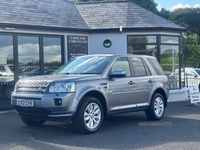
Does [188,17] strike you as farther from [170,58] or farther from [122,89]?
[122,89]

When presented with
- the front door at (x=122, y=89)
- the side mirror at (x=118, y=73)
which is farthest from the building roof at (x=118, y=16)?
the side mirror at (x=118, y=73)

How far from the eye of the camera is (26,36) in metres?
12.3

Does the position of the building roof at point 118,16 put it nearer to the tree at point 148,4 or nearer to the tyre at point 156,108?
the tyre at point 156,108

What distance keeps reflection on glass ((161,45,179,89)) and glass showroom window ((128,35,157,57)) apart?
526 millimetres

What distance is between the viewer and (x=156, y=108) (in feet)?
31.3

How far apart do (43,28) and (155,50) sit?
191 inches

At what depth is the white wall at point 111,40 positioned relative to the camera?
46.8 ft

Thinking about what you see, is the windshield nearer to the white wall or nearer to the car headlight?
the car headlight

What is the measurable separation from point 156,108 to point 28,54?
210 inches

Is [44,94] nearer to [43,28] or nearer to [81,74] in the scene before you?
[81,74]

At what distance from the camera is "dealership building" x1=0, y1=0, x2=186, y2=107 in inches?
468

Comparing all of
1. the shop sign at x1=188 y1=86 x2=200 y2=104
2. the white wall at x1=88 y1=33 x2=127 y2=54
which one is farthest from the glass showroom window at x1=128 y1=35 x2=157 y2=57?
the shop sign at x1=188 y1=86 x2=200 y2=104

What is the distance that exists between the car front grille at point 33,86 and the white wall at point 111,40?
7194 mm

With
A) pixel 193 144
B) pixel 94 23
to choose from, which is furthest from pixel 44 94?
pixel 94 23
